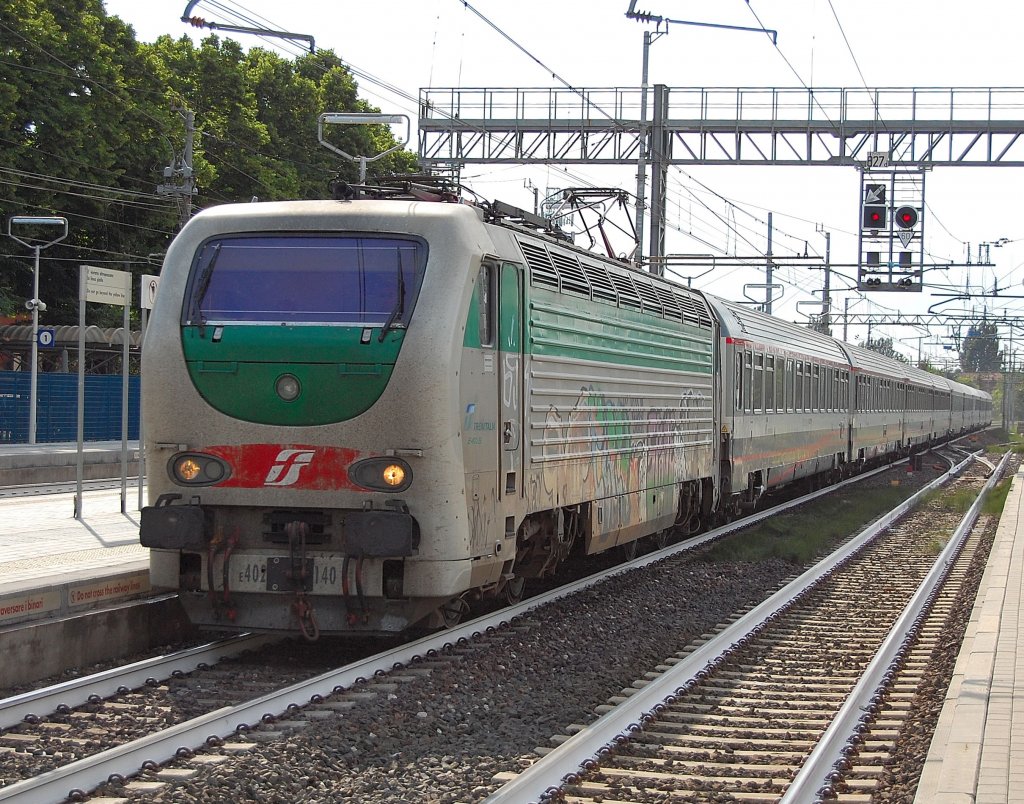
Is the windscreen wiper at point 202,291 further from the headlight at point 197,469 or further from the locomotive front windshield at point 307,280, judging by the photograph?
the headlight at point 197,469

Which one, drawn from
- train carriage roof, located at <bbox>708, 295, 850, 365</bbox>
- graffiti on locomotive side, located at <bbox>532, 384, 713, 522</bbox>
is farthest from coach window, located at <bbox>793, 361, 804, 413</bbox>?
graffiti on locomotive side, located at <bbox>532, 384, 713, 522</bbox>

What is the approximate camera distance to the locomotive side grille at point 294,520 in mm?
8953

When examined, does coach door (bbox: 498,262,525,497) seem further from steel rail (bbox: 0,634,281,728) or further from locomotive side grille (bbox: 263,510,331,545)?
steel rail (bbox: 0,634,281,728)

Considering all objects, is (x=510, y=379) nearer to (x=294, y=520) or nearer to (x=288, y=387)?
(x=288, y=387)

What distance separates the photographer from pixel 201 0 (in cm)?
1691

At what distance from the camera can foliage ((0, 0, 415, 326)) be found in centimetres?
3528

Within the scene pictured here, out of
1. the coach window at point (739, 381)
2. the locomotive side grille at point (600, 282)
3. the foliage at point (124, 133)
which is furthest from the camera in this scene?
the foliage at point (124, 133)

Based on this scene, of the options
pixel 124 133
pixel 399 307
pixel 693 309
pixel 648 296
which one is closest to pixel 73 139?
pixel 124 133

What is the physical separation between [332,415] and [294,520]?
29.0 inches

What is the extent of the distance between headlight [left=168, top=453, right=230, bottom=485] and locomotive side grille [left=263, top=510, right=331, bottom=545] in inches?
16.4

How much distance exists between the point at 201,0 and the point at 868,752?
13077 millimetres

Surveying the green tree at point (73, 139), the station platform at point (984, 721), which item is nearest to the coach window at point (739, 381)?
the station platform at point (984, 721)

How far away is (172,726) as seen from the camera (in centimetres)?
698

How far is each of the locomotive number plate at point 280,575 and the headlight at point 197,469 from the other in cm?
59
